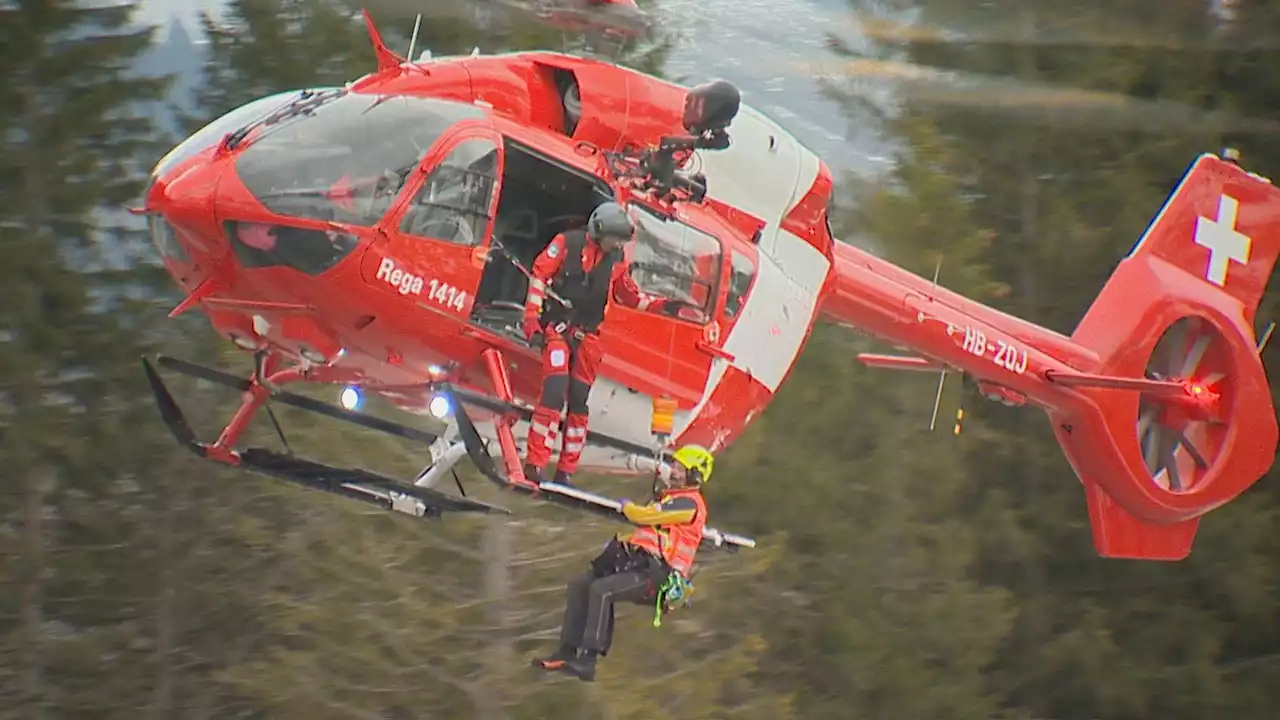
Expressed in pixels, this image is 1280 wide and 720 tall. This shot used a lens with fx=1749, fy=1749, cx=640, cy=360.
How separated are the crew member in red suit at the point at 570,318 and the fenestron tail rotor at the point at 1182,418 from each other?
515cm

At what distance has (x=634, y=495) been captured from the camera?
1625 centimetres

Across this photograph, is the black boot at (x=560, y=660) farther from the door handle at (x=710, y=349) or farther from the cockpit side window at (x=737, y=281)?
the cockpit side window at (x=737, y=281)

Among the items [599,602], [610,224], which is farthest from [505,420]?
[610,224]

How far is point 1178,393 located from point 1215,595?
12772mm

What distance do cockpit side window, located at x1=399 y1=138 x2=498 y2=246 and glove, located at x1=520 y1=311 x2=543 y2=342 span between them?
0.42 metres

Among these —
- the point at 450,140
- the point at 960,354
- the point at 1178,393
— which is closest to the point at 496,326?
the point at 450,140

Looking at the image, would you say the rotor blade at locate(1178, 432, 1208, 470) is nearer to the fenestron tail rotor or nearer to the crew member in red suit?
the fenestron tail rotor

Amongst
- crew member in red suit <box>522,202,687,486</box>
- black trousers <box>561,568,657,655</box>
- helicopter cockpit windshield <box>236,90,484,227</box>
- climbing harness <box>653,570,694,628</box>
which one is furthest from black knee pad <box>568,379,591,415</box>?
helicopter cockpit windshield <box>236,90,484,227</box>

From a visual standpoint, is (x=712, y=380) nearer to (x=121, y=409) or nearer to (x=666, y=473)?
(x=666, y=473)

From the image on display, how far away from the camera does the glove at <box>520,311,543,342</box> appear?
808cm

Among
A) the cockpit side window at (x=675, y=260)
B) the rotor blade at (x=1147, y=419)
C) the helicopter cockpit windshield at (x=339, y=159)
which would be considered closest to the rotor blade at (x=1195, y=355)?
the rotor blade at (x=1147, y=419)

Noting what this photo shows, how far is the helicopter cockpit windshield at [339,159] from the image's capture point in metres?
7.74

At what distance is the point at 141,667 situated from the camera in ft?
66.0

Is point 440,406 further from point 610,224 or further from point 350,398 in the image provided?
point 610,224
